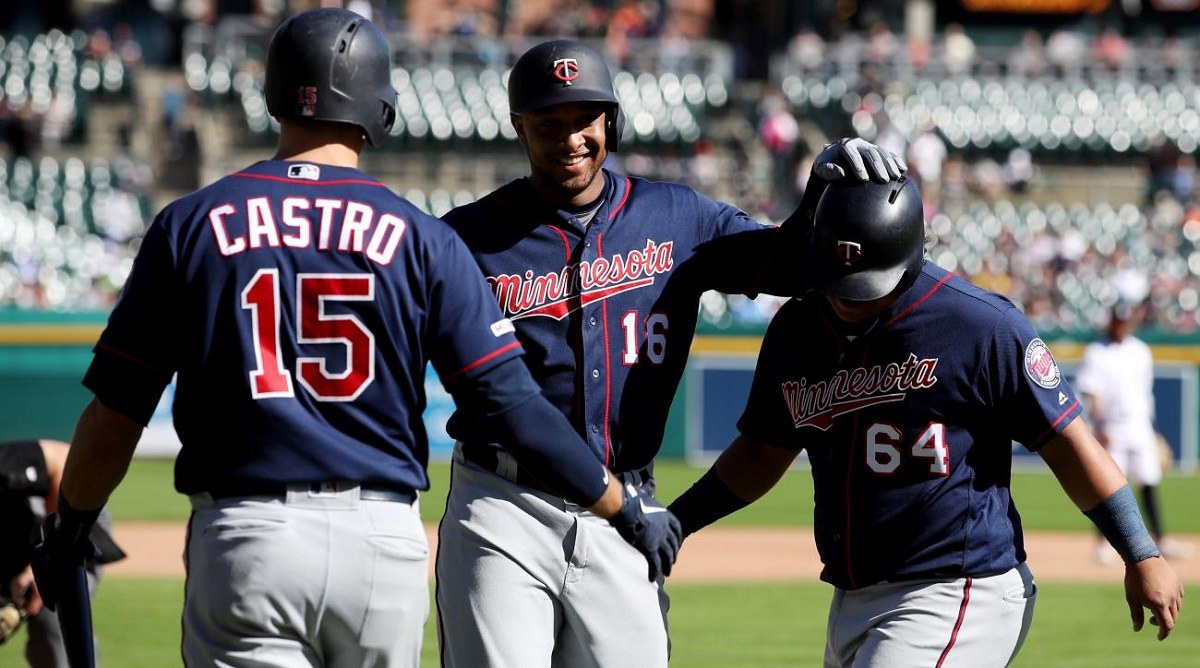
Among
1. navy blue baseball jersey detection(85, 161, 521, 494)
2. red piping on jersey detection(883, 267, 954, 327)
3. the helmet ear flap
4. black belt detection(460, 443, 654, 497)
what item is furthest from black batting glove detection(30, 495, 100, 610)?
red piping on jersey detection(883, 267, 954, 327)

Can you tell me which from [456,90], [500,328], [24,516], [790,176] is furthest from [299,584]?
[456,90]

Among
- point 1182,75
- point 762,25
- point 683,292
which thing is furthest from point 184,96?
point 683,292

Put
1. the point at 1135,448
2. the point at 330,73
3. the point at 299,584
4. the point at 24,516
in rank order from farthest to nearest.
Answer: the point at 1135,448 → the point at 24,516 → the point at 330,73 → the point at 299,584

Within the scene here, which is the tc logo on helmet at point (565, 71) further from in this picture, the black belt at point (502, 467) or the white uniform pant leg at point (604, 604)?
the white uniform pant leg at point (604, 604)

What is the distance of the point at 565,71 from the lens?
439 centimetres

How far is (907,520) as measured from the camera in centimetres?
412

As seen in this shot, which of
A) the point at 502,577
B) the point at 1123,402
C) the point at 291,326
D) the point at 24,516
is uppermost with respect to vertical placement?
the point at 291,326

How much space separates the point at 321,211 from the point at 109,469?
73 cm

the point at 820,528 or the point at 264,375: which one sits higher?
→ the point at 264,375

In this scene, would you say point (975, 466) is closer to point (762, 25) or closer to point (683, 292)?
point (683, 292)

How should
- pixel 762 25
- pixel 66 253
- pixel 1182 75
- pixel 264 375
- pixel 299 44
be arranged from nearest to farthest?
pixel 264 375, pixel 299 44, pixel 66 253, pixel 1182 75, pixel 762 25

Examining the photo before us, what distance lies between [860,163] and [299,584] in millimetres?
1724

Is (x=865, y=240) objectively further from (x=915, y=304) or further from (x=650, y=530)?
(x=650, y=530)

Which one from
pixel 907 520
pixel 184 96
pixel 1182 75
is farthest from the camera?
pixel 1182 75
